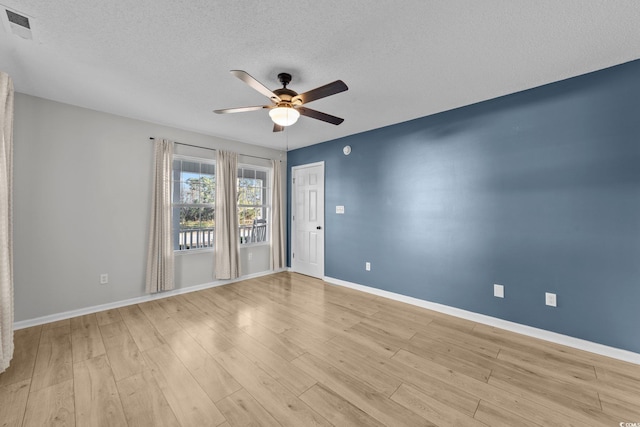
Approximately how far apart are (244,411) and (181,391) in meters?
0.55

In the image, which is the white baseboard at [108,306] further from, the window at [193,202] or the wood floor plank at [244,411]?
the wood floor plank at [244,411]

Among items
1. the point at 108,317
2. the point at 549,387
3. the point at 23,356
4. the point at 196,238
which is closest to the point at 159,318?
the point at 108,317

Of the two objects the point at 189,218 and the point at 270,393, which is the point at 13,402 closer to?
the point at 270,393

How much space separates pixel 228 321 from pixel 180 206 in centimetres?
215

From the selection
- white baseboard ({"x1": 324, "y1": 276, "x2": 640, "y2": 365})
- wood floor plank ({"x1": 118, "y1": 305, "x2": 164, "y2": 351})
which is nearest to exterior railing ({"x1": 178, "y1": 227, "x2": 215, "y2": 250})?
wood floor plank ({"x1": 118, "y1": 305, "x2": 164, "y2": 351})

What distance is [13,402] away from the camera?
1.67m

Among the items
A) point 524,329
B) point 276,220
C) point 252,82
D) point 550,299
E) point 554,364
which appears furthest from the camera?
point 276,220

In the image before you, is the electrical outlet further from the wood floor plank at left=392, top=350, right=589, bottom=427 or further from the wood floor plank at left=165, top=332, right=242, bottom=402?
the wood floor plank at left=165, top=332, right=242, bottom=402

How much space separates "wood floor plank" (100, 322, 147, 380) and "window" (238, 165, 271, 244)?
2364mm

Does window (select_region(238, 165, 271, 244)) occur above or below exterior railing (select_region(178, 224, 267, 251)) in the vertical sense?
above

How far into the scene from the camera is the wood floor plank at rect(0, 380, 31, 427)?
1527mm

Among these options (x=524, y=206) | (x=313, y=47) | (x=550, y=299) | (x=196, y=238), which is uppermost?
(x=313, y=47)

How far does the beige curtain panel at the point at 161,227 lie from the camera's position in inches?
141

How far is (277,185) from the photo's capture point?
204 inches
